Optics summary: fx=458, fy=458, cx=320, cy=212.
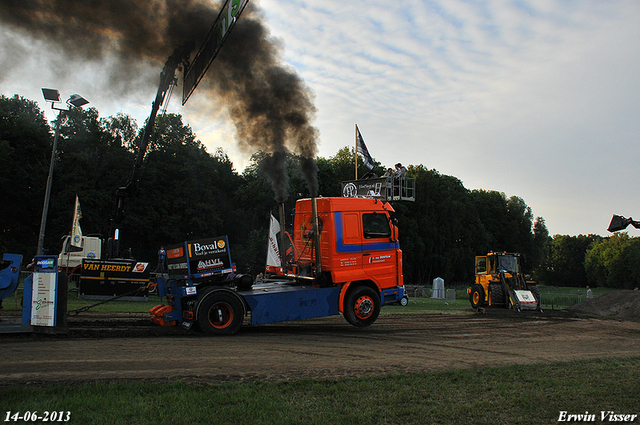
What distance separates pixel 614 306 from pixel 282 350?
1762 cm

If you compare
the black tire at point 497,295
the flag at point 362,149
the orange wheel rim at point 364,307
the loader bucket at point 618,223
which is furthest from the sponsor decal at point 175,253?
the flag at point 362,149

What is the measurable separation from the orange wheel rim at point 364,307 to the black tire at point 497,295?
9.89 meters

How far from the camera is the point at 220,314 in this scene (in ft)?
32.1

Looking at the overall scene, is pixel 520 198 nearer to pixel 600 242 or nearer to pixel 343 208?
pixel 600 242

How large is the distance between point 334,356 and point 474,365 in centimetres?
229

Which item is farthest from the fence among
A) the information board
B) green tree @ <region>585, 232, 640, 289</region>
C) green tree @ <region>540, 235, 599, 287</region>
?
green tree @ <region>540, 235, 599, 287</region>

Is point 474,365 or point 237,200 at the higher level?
point 237,200

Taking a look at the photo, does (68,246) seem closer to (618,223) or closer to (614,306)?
(618,223)

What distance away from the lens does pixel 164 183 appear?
5141cm

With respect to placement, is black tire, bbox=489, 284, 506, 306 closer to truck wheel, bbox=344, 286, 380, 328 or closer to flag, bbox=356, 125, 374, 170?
flag, bbox=356, 125, 374, 170

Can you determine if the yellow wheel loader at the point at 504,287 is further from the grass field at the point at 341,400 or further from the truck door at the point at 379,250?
the grass field at the point at 341,400

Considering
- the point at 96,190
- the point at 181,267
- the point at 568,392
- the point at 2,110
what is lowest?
the point at 568,392

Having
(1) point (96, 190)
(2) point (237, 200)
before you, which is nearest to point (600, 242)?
(2) point (237, 200)

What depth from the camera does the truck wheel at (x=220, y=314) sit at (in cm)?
958
